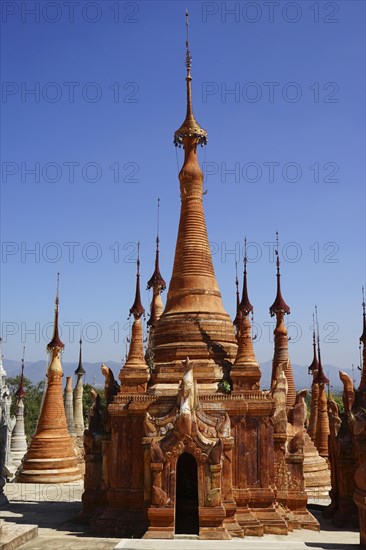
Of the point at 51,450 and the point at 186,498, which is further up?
the point at 51,450

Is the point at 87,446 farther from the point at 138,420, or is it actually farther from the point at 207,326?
the point at 207,326

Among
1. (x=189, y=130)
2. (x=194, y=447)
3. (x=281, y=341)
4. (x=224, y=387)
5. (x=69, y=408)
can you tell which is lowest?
(x=69, y=408)

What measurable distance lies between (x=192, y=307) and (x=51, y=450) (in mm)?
11757

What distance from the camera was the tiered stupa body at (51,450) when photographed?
84.5 feet

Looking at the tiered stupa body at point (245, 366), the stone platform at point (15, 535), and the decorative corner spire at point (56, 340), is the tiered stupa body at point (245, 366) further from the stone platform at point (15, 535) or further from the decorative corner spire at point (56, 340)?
the decorative corner spire at point (56, 340)

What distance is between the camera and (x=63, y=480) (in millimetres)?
25766

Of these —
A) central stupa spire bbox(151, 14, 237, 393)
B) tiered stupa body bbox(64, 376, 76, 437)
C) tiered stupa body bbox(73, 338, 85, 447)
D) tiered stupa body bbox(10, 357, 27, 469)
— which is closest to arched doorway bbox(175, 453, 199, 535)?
central stupa spire bbox(151, 14, 237, 393)

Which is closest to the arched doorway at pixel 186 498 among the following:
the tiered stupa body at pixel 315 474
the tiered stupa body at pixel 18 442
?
the tiered stupa body at pixel 315 474

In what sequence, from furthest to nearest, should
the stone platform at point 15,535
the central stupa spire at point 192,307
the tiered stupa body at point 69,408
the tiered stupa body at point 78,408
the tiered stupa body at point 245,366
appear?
the tiered stupa body at point 78,408
the tiered stupa body at point 69,408
the central stupa spire at point 192,307
the tiered stupa body at point 245,366
the stone platform at point 15,535

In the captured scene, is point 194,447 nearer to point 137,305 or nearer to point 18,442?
point 137,305

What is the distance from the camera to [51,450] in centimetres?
2617

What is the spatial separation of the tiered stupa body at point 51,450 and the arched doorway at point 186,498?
1048 centimetres

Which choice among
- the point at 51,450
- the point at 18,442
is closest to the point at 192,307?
the point at 51,450

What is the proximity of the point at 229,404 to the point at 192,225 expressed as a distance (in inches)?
298
